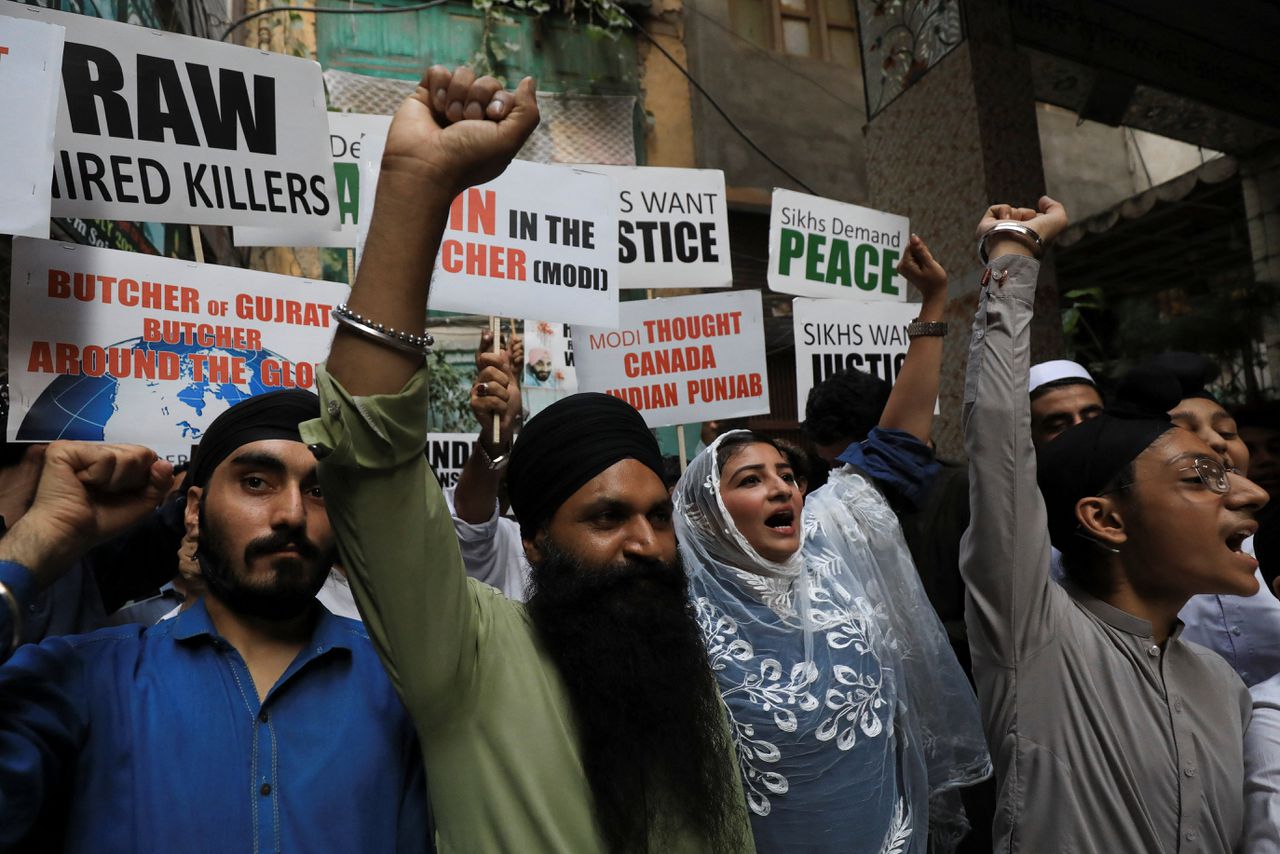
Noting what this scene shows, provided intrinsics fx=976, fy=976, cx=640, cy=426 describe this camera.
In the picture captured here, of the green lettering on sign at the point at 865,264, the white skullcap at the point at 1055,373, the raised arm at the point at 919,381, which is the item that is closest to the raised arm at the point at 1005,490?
the raised arm at the point at 919,381

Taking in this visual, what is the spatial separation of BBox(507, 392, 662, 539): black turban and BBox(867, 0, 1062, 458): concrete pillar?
12.2 feet

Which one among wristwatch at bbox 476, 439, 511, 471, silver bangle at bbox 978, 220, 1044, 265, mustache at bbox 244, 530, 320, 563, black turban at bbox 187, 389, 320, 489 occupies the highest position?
silver bangle at bbox 978, 220, 1044, 265

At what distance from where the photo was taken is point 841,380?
3414mm

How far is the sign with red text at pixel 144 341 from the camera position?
234cm

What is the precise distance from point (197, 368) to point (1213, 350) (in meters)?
7.83

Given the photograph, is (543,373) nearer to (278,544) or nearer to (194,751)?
Answer: (278,544)

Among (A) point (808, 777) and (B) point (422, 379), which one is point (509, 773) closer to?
(B) point (422, 379)

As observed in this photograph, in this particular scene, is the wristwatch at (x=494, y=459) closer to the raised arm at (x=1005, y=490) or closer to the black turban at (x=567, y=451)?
the black turban at (x=567, y=451)

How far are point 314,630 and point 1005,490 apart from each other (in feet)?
4.12

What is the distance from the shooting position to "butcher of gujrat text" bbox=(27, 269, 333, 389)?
241 centimetres

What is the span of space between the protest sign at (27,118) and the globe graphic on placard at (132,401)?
48 cm

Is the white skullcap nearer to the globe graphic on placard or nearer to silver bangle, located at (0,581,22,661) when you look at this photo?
the globe graphic on placard

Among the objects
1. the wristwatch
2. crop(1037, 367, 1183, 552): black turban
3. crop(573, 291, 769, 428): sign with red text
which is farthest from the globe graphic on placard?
crop(1037, 367, 1183, 552): black turban

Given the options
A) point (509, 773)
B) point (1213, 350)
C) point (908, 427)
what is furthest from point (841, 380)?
point (1213, 350)
